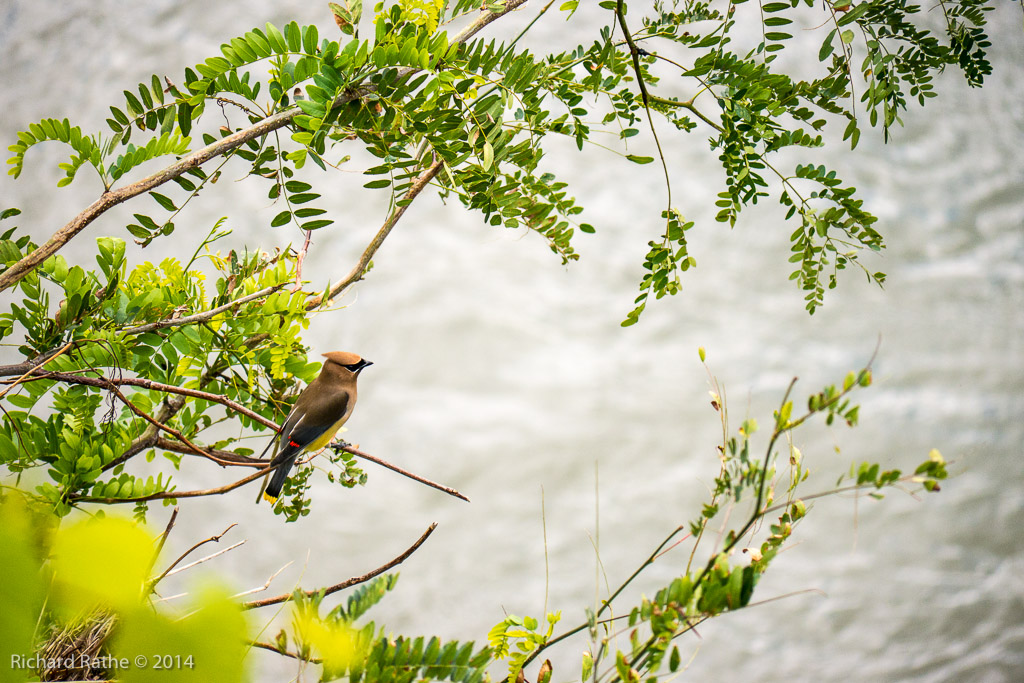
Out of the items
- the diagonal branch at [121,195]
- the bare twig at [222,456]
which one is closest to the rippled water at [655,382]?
the bare twig at [222,456]

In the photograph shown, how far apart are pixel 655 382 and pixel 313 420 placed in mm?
1272

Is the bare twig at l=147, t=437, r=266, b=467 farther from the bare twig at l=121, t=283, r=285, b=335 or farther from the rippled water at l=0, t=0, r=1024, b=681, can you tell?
the rippled water at l=0, t=0, r=1024, b=681

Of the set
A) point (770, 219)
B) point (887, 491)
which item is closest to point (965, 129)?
point (770, 219)

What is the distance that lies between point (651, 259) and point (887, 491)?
1.53m

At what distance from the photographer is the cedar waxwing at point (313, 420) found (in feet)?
1.65

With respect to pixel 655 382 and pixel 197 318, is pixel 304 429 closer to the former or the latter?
pixel 197 318

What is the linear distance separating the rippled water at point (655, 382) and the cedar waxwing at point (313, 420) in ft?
3.50

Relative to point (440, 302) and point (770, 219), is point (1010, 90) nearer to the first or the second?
point (770, 219)

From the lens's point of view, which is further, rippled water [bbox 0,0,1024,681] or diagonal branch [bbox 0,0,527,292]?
rippled water [bbox 0,0,1024,681]

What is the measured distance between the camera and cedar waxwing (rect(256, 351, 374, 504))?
503mm

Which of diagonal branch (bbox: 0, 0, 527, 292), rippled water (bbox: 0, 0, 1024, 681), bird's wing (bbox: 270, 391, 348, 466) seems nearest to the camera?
diagonal branch (bbox: 0, 0, 527, 292)

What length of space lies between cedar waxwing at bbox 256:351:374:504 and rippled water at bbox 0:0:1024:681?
1067mm

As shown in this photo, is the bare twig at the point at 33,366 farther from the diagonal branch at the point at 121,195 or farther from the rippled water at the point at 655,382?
the rippled water at the point at 655,382

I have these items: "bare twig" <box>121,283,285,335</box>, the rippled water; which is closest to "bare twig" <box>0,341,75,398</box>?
"bare twig" <box>121,283,285,335</box>
